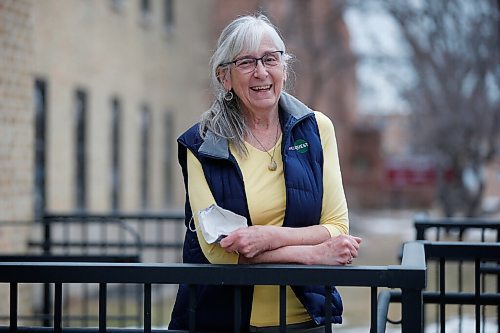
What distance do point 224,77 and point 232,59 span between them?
0.10 metres

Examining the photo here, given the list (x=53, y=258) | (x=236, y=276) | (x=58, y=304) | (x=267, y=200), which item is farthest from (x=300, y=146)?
(x=53, y=258)

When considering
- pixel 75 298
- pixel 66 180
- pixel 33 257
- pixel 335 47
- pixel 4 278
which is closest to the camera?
pixel 4 278

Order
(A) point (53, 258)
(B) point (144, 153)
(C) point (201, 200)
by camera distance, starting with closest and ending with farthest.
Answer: (C) point (201, 200)
(A) point (53, 258)
(B) point (144, 153)

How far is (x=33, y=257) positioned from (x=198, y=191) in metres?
1.56

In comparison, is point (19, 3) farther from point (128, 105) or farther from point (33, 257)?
point (128, 105)

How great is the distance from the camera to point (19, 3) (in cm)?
1002

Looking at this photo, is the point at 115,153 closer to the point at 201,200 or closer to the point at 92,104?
the point at 92,104

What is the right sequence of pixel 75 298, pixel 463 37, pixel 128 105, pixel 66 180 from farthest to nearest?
pixel 463 37 < pixel 128 105 < pixel 66 180 < pixel 75 298

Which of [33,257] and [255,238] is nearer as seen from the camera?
[255,238]

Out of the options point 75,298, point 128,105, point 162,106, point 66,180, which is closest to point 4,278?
point 75,298

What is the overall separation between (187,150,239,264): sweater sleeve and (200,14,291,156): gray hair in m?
0.14

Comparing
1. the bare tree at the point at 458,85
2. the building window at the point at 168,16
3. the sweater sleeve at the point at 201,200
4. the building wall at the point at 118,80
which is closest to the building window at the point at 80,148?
the building wall at the point at 118,80

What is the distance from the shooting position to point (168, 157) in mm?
23797

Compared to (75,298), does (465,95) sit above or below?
above
